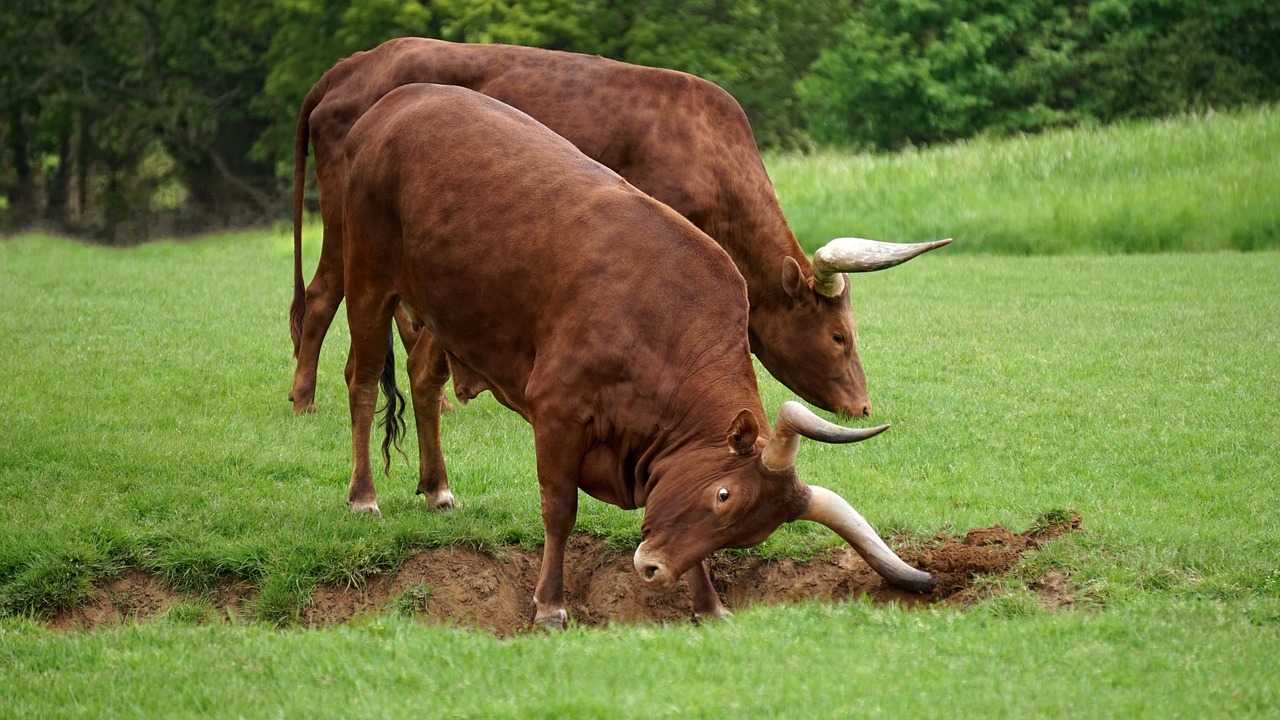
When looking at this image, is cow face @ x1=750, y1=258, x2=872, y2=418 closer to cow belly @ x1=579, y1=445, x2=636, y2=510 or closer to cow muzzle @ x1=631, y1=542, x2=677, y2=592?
cow belly @ x1=579, y1=445, x2=636, y2=510

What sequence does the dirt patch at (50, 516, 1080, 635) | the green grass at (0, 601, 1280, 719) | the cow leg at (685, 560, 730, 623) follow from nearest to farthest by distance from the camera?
1. the green grass at (0, 601, 1280, 719)
2. the cow leg at (685, 560, 730, 623)
3. the dirt patch at (50, 516, 1080, 635)

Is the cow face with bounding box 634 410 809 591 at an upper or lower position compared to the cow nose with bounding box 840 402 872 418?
upper

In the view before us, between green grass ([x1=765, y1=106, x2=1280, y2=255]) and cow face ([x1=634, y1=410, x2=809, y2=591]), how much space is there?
46.3 ft

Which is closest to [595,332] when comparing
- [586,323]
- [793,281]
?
[586,323]

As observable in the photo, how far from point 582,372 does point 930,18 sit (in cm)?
3324

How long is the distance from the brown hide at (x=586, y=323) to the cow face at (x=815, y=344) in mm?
2397

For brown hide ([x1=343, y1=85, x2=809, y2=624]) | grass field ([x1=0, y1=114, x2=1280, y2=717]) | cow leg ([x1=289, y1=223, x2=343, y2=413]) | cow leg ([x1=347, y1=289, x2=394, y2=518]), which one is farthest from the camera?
cow leg ([x1=289, y1=223, x2=343, y2=413])

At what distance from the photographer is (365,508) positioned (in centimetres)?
757

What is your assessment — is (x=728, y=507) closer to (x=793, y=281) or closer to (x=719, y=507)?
(x=719, y=507)

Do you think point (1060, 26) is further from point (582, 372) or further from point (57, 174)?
point (582, 372)

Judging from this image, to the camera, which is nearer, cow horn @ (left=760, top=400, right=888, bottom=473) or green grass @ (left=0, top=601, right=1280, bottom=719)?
green grass @ (left=0, top=601, right=1280, bottom=719)

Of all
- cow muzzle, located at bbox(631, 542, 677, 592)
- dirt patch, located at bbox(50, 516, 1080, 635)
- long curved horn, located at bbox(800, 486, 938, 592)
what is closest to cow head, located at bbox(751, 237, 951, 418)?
dirt patch, located at bbox(50, 516, 1080, 635)

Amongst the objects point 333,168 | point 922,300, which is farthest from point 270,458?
point 922,300

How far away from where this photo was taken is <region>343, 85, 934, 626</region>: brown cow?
18.6ft
